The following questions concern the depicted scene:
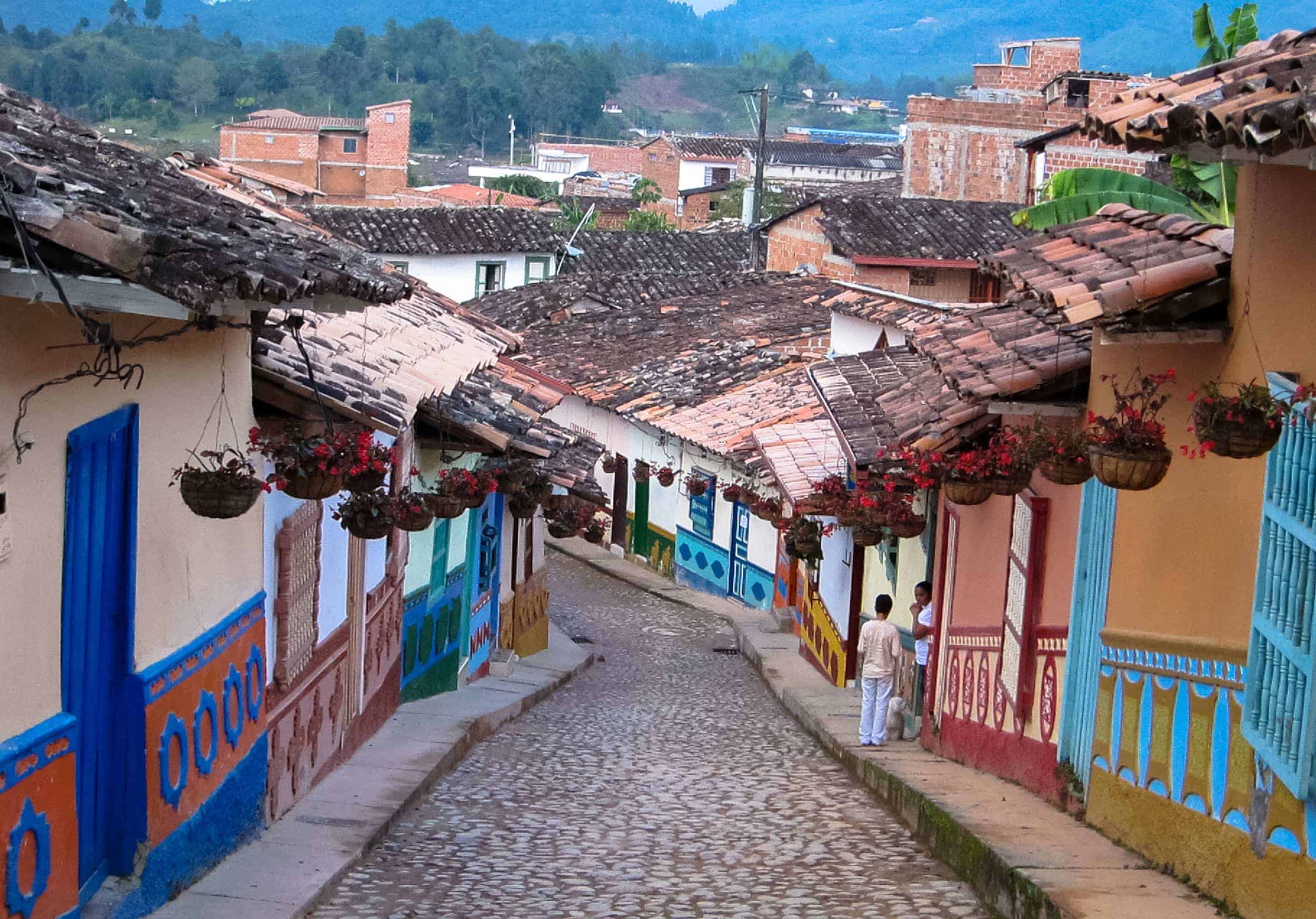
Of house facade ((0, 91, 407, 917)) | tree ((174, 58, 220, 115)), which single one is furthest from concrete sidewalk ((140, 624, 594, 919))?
tree ((174, 58, 220, 115))

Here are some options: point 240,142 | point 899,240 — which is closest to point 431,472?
point 899,240

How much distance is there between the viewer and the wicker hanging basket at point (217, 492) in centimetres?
705

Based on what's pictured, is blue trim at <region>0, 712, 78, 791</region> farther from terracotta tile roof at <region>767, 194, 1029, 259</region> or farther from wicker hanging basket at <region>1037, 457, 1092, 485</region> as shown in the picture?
terracotta tile roof at <region>767, 194, 1029, 259</region>

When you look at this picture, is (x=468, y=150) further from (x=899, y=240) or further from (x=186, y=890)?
(x=186, y=890)

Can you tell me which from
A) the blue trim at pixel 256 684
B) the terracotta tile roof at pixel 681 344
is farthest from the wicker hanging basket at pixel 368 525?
the terracotta tile roof at pixel 681 344

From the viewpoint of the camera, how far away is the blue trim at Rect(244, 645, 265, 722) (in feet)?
29.0

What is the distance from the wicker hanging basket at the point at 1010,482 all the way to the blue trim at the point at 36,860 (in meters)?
5.45

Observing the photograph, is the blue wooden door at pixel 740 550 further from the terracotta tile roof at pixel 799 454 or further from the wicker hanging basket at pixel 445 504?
the wicker hanging basket at pixel 445 504

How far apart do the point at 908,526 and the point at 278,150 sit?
57993mm

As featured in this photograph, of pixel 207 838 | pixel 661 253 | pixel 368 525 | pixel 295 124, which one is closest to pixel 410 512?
pixel 368 525

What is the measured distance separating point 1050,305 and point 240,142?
60.8 metres

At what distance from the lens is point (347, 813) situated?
10055mm

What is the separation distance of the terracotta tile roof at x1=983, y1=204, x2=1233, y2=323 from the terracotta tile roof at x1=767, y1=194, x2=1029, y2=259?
23.4 meters

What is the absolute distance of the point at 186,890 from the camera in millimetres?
→ 7844
